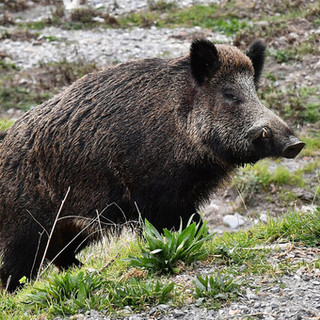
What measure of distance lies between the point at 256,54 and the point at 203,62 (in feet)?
2.75

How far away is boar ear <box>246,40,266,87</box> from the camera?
7.07m

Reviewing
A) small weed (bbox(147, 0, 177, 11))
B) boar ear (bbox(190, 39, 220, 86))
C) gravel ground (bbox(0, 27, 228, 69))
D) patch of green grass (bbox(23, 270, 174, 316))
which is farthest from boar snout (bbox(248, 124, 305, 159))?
small weed (bbox(147, 0, 177, 11))

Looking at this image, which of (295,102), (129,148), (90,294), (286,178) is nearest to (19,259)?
(129,148)

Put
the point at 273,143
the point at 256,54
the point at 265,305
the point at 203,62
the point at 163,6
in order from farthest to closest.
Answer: the point at 163,6 → the point at 256,54 → the point at 203,62 → the point at 273,143 → the point at 265,305

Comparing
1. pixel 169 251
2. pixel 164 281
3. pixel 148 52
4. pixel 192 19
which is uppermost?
pixel 169 251

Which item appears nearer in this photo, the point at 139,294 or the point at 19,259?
the point at 139,294

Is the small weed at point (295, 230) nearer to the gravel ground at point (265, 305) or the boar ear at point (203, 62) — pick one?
the gravel ground at point (265, 305)

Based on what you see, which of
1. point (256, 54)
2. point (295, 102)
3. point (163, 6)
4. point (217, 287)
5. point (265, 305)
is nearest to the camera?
point (265, 305)

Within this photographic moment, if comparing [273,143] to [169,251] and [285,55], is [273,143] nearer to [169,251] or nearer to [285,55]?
[169,251]

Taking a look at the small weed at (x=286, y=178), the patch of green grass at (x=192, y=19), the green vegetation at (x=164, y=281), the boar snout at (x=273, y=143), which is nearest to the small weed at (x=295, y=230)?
→ the green vegetation at (x=164, y=281)

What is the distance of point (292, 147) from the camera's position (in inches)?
224

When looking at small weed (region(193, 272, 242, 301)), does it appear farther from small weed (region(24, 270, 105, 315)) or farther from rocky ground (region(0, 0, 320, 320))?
small weed (region(24, 270, 105, 315))

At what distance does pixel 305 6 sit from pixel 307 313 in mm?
15733

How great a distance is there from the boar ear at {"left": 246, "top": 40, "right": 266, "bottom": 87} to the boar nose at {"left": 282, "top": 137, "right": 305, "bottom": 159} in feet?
5.12
